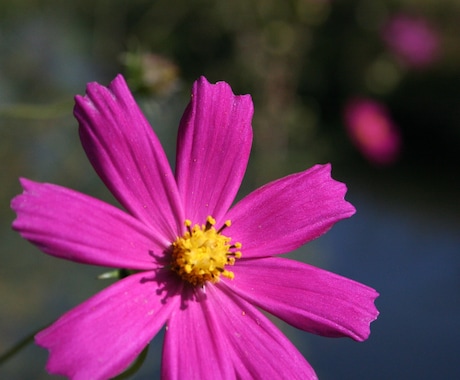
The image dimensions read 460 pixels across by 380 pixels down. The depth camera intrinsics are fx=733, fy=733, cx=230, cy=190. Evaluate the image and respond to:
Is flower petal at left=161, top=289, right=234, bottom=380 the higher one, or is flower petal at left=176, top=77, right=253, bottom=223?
flower petal at left=176, top=77, right=253, bottom=223

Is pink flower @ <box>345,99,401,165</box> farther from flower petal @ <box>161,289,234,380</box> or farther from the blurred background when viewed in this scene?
flower petal @ <box>161,289,234,380</box>

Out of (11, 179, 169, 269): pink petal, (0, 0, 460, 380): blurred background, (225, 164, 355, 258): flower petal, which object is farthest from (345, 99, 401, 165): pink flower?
(11, 179, 169, 269): pink petal

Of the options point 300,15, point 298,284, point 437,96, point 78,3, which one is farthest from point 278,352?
point 437,96

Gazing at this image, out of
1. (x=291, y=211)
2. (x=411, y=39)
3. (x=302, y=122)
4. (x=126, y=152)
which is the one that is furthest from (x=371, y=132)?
(x=126, y=152)

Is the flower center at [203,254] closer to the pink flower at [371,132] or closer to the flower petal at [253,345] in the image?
the flower petal at [253,345]

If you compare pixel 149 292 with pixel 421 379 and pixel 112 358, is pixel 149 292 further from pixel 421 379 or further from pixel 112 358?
pixel 421 379
